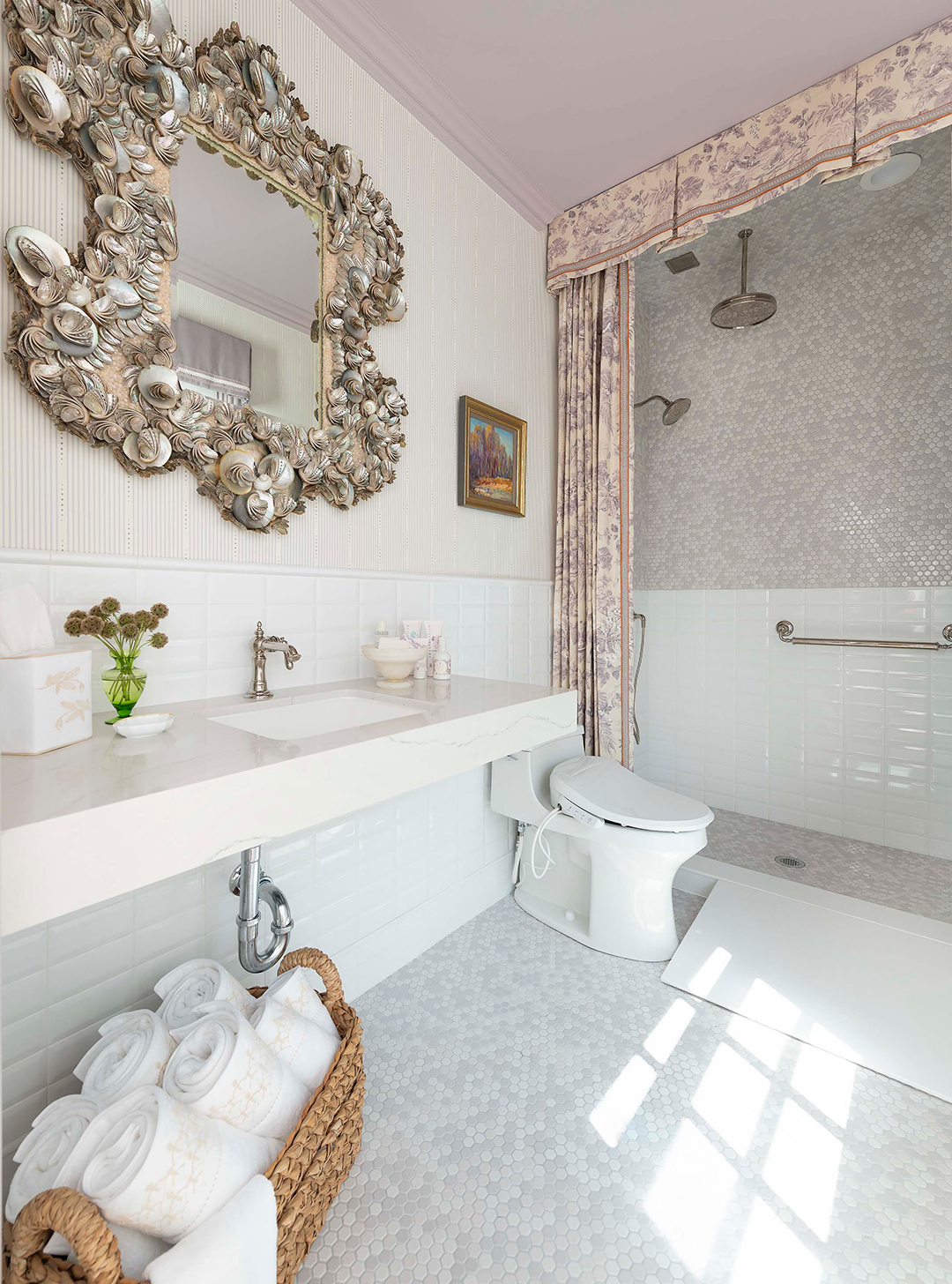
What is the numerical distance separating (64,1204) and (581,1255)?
82 centimetres

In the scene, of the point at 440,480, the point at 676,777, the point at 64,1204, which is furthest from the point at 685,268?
the point at 64,1204

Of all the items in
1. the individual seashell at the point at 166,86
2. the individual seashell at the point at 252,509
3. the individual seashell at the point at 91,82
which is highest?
the individual seashell at the point at 166,86

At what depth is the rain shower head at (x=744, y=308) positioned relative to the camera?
2373 millimetres

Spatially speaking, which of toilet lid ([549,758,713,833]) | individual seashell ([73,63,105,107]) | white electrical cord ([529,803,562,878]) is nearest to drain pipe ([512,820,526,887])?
white electrical cord ([529,803,562,878])

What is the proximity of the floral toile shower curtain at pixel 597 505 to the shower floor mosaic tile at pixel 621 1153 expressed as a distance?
103 centimetres

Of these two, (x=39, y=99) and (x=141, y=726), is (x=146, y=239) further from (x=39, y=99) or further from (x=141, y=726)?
(x=141, y=726)

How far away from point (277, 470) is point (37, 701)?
74cm

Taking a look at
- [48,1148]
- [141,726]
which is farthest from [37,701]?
[48,1148]

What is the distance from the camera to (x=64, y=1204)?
69cm

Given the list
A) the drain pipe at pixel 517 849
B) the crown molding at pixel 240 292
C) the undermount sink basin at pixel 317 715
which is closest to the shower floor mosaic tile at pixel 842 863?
the drain pipe at pixel 517 849

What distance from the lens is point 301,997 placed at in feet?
3.80

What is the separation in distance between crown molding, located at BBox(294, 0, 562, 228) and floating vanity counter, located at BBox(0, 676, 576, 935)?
5.73 ft

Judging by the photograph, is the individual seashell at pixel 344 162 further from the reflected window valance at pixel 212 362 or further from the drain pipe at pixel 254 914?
the drain pipe at pixel 254 914

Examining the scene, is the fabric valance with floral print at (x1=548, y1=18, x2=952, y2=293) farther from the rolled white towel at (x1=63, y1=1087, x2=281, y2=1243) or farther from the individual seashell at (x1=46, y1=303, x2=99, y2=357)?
the rolled white towel at (x1=63, y1=1087, x2=281, y2=1243)
